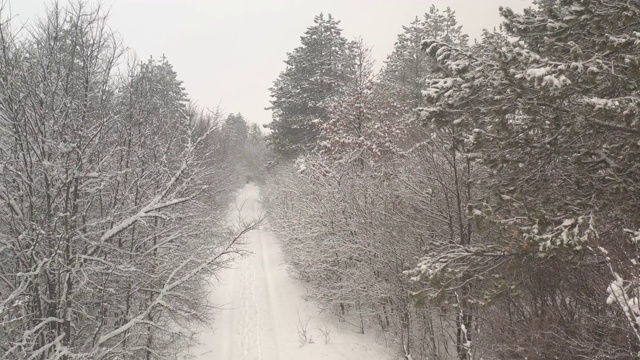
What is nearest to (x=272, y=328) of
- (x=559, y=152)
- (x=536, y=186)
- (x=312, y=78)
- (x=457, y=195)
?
(x=457, y=195)

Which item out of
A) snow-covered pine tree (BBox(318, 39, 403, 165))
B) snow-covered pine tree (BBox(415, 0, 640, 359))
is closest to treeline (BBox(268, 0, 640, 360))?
snow-covered pine tree (BBox(415, 0, 640, 359))

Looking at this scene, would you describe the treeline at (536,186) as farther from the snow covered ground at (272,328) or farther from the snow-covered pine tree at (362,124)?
the snow-covered pine tree at (362,124)

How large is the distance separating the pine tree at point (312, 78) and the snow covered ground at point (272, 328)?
954cm

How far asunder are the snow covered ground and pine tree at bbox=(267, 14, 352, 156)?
954 centimetres

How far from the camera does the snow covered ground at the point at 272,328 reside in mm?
11742

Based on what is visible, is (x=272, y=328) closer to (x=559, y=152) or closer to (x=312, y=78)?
(x=559, y=152)

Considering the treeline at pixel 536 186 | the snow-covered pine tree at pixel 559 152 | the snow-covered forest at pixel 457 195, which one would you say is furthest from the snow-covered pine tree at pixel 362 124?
the snow-covered pine tree at pixel 559 152

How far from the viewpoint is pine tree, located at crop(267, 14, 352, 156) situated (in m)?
24.1

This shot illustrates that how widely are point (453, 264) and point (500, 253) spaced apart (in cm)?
75

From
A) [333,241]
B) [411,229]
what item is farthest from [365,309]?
[411,229]

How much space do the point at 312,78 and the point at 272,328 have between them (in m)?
15.4

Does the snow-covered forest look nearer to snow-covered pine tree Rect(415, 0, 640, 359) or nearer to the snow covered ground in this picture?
snow-covered pine tree Rect(415, 0, 640, 359)

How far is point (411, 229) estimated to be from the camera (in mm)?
10219

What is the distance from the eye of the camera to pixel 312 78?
2364cm
